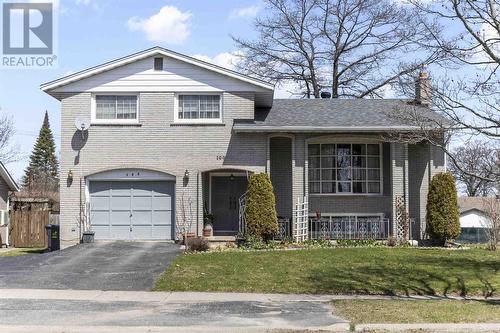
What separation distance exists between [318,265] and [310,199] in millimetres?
7053

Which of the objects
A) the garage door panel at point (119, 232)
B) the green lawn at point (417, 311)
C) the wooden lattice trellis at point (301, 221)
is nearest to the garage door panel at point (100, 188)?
the garage door panel at point (119, 232)

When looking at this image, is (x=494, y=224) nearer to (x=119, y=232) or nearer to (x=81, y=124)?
(x=119, y=232)

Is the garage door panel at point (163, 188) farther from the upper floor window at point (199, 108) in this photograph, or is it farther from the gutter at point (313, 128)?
the gutter at point (313, 128)

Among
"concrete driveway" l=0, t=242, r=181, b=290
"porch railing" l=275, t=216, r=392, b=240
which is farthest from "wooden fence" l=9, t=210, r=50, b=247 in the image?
"porch railing" l=275, t=216, r=392, b=240

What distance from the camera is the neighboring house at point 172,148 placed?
2178cm

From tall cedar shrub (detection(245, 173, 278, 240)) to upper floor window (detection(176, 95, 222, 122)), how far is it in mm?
3141

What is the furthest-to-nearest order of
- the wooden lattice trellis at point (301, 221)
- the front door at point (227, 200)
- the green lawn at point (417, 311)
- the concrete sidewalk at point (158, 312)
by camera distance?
the front door at point (227, 200) → the wooden lattice trellis at point (301, 221) → the green lawn at point (417, 311) → the concrete sidewalk at point (158, 312)

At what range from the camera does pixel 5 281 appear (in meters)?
13.8

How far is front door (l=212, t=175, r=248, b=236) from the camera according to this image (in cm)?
2294

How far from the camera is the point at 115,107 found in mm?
22281

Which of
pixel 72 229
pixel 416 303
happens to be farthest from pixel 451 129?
pixel 72 229

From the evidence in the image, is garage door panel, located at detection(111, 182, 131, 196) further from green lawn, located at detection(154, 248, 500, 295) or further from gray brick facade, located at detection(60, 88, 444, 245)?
green lawn, located at detection(154, 248, 500, 295)

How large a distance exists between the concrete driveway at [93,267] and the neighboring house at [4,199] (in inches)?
264

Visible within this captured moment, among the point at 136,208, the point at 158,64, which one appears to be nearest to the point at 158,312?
the point at 136,208
